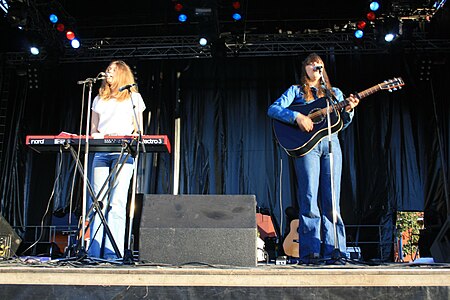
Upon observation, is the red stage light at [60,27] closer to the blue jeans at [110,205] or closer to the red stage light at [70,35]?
the red stage light at [70,35]

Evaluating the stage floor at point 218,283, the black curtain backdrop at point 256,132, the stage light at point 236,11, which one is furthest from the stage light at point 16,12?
the stage floor at point 218,283

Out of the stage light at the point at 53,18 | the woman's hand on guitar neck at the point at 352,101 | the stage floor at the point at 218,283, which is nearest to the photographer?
the stage floor at the point at 218,283

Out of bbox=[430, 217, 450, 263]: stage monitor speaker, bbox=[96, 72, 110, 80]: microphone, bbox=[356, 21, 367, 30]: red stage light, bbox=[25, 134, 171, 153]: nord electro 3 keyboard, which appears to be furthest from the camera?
bbox=[356, 21, 367, 30]: red stage light

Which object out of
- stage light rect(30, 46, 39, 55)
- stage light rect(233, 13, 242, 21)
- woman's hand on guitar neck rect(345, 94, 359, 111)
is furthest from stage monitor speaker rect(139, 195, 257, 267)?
stage light rect(30, 46, 39, 55)

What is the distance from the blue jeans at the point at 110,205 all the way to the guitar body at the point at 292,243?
347 cm

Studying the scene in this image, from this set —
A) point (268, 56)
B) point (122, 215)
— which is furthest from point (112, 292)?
point (268, 56)

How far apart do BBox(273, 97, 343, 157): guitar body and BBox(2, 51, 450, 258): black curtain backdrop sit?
11.6 feet

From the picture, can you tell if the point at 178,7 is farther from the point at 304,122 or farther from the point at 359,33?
the point at 304,122

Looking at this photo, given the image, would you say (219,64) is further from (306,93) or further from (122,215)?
(122,215)

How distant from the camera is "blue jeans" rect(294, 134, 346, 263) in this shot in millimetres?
3746

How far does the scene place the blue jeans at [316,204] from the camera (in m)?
3.75

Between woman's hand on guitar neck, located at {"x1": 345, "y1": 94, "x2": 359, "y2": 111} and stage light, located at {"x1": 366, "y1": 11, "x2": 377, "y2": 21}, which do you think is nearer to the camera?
woman's hand on guitar neck, located at {"x1": 345, "y1": 94, "x2": 359, "y2": 111}

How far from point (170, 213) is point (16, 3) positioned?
206 inches

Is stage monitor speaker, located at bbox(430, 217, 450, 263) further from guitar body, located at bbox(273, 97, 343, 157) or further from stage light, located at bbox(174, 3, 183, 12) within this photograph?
stage light, located at bbox(174, 3, 183, 12)
